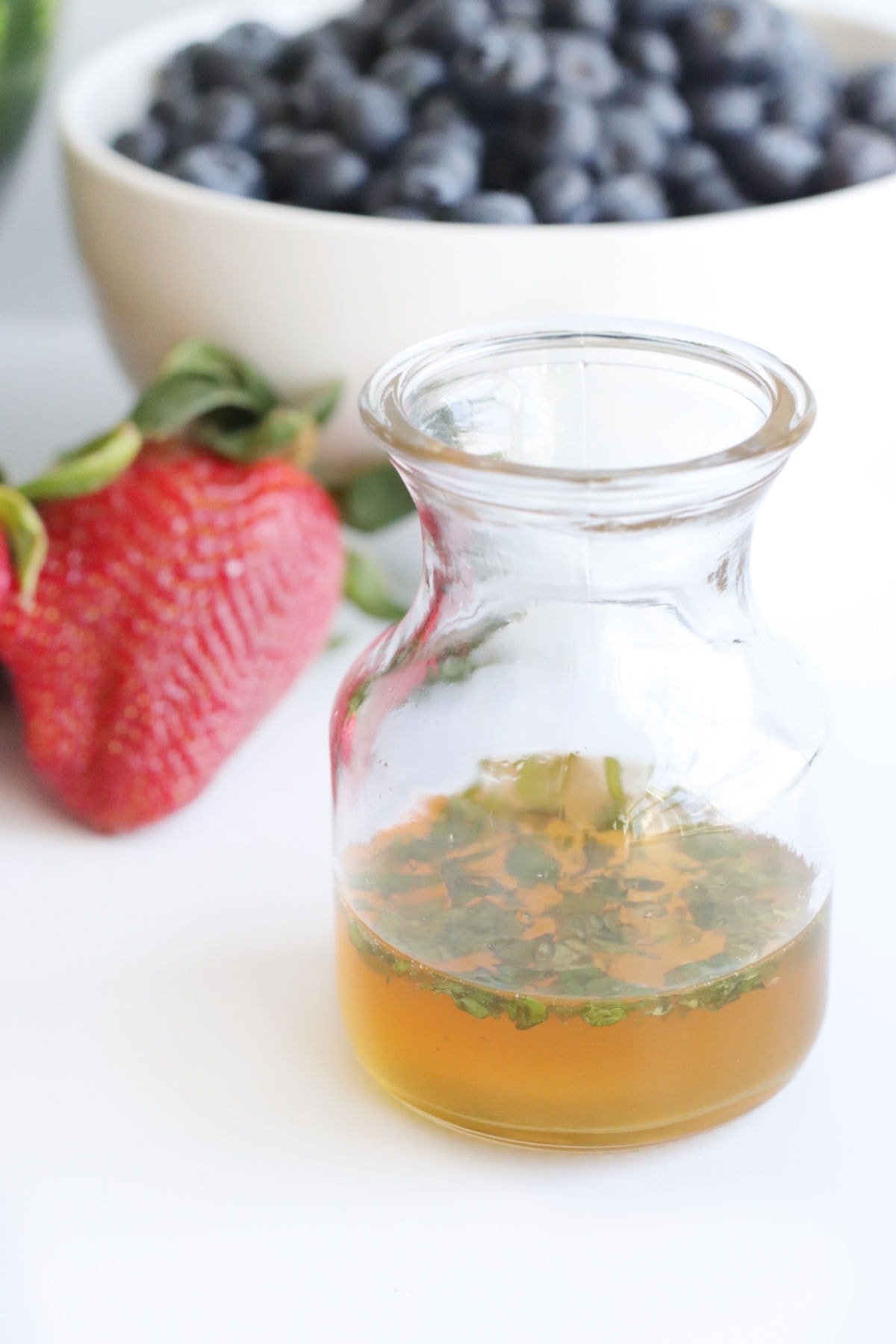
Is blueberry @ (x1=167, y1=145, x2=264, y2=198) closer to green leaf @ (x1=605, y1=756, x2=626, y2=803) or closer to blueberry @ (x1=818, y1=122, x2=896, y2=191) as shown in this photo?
blueberry @ (x1=818, y1=122, x2=896, y2=191)

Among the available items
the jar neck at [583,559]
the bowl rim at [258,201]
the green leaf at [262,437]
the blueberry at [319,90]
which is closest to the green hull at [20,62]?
the bowl rim at [258,201]

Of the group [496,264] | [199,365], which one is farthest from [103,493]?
[496,264]

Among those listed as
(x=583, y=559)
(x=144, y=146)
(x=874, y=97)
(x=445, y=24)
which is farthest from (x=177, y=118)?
(x=583, y=559)

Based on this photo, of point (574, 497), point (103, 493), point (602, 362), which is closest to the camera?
point (574, 497)

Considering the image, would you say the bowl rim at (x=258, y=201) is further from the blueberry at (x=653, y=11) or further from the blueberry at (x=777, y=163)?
the blueberry at (x=653, y=11)

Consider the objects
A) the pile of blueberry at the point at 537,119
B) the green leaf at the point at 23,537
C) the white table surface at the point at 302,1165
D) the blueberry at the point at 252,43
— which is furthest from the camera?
the blueberry at the point at 252,43

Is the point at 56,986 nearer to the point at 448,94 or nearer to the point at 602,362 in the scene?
the point at 602,362
